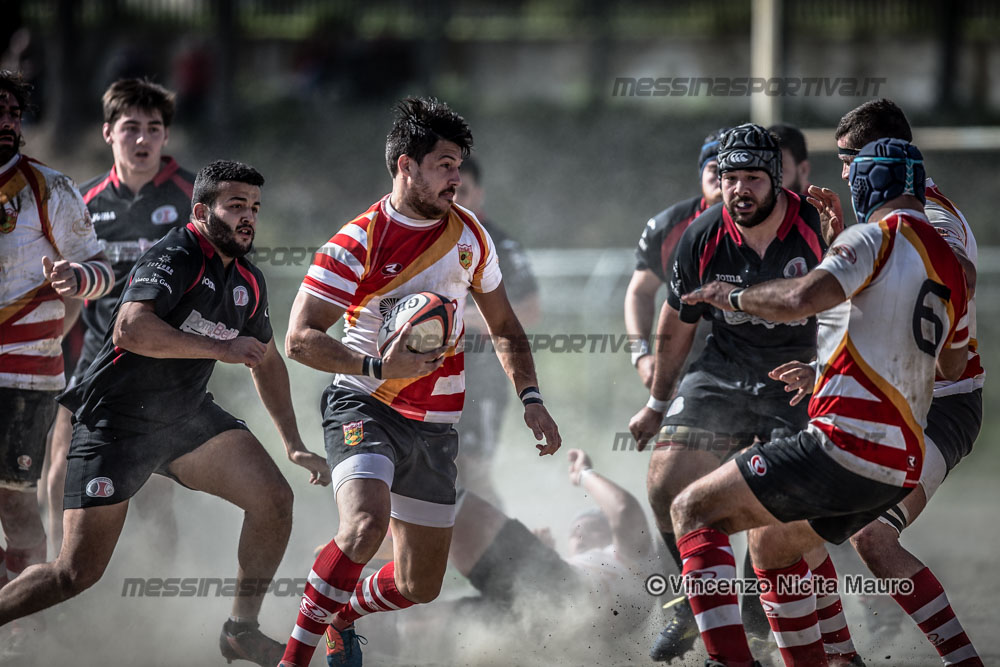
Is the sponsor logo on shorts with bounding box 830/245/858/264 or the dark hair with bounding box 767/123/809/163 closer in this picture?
the sponsor logo on shorts with bounding box 830/245/858/264

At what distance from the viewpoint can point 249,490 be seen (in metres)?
4.79

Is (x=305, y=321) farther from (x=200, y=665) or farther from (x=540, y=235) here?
(x=540, y=235)

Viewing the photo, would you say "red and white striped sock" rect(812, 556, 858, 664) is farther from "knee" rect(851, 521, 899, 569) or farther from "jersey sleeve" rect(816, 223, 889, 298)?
"jersey sleeve" rect(816, 223, 889, 298)

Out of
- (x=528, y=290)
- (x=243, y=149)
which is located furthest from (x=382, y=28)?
(x=528, y=290)

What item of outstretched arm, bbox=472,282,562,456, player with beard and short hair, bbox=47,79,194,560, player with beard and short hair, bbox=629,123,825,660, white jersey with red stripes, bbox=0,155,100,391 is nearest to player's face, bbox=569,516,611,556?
player with beard and short hair, bbox=629,123,825,660

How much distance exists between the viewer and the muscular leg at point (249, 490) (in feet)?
15.7

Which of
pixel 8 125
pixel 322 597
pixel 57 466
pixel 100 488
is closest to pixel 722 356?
pixel 322 597

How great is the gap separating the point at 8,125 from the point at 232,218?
4.33 feet

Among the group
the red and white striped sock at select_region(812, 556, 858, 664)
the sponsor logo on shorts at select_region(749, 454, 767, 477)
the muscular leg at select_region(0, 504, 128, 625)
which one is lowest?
the red and white striped sock at select_region(812, 556, 858, 664)

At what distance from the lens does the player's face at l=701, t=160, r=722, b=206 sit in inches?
225

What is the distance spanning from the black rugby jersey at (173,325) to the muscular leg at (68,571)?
0.41 metres

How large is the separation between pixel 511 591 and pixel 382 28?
18.0 meters

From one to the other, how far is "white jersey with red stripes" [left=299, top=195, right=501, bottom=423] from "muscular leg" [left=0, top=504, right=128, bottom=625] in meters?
1.16

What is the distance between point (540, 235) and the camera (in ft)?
58.4
